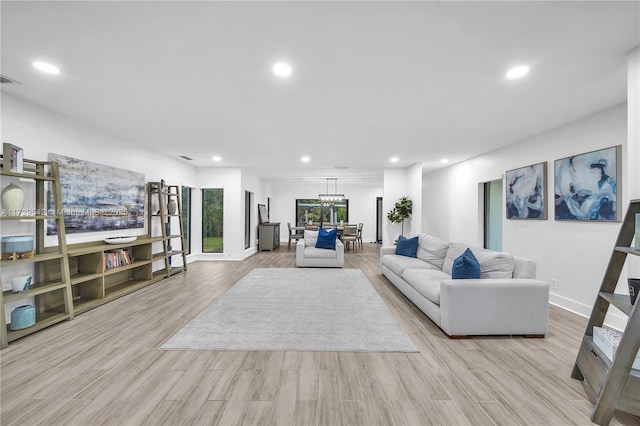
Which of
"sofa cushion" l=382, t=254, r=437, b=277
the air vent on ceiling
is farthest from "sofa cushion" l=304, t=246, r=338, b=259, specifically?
the air vent on ceiling

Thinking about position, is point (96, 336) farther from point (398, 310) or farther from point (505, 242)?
point (505, 242)

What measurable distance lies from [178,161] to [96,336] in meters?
4.60

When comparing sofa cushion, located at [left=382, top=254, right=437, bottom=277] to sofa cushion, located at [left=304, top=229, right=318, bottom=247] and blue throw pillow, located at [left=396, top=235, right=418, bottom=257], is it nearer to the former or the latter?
blue throw pillow, located at [left=396, top=235, right=418, bottom=257]

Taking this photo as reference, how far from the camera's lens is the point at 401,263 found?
4.48 meters

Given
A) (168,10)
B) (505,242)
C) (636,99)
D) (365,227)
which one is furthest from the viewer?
(365,227)

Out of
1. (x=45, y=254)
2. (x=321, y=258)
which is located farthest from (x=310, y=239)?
(x=45, y=254)

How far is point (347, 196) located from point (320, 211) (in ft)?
4.40

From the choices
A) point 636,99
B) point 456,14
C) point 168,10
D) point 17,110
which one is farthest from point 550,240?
point 17,110

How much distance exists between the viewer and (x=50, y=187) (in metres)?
3.32

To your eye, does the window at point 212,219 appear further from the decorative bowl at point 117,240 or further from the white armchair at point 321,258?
the decorative bowl at point 117,240

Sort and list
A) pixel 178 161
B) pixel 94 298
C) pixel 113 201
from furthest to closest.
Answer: pixel 178 161
pixel 113 201
pixel 94 298

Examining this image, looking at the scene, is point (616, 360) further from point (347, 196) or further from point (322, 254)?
point (347, 196)

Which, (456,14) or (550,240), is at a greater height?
(456,14)

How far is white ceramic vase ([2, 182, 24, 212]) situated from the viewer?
2715 mm
